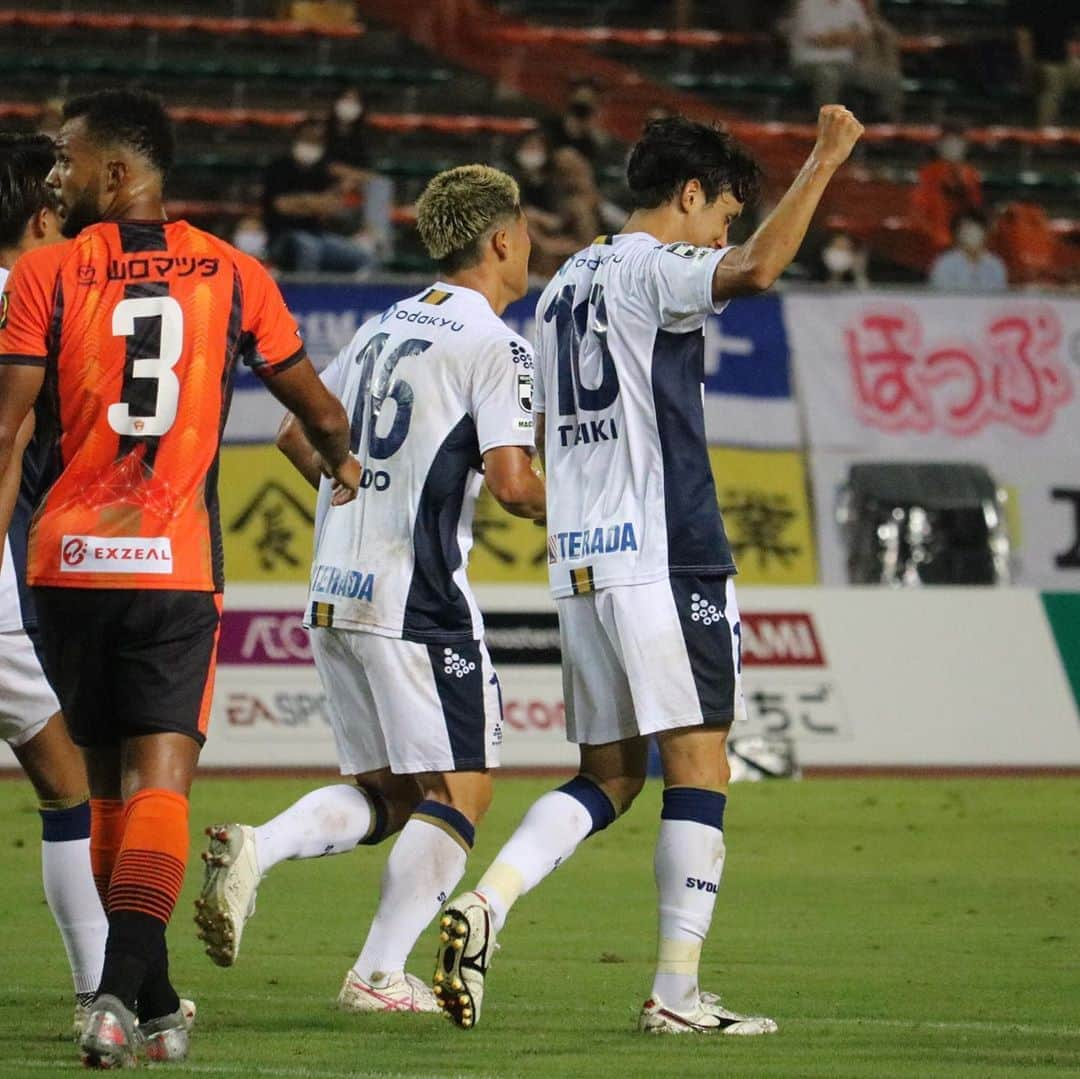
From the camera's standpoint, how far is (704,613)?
607 centimetres

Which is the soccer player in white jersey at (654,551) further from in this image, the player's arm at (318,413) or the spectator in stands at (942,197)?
the spectator in stands at (942,197)

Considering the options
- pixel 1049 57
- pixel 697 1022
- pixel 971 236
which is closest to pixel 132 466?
pixel 697 1022

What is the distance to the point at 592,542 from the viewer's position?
614 centimetres

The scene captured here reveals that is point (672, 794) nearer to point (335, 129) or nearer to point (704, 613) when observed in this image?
point (704, 613)

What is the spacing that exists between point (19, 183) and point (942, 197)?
15.5 m

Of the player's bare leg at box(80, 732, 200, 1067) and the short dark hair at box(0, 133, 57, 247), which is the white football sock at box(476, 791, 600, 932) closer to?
the player's bare leg at box(80, 732, 200, 1067)

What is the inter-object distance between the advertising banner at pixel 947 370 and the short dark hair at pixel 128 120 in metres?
11.7

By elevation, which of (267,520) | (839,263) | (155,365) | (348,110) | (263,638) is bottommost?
(155,365)

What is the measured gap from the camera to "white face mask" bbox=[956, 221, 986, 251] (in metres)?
19.6

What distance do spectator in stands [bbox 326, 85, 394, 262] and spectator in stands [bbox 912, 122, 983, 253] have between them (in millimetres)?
4783

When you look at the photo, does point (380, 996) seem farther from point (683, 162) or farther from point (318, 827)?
point (683, 162)

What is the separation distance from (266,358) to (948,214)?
15893 millimetres

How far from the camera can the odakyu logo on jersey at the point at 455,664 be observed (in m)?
6.54

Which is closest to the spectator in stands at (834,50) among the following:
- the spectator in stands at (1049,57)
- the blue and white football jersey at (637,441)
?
the spectator in stands at (1049,57)
